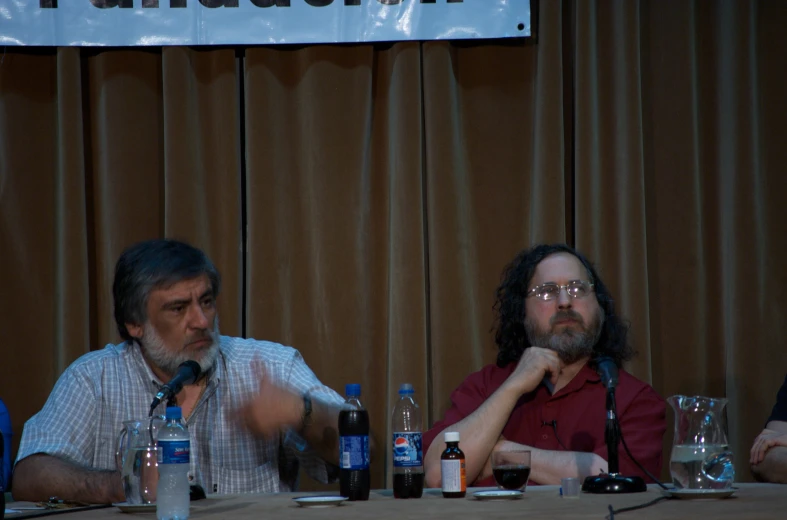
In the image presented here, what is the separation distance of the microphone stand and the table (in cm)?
4

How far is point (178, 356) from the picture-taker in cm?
263

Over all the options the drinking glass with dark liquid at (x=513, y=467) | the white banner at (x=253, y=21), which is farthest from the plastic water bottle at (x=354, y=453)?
the white banner at (x=253, y=21)

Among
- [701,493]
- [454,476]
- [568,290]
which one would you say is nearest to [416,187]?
[568,290]

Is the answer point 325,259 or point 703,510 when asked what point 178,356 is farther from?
point 703,510

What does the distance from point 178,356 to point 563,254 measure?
128 centimetres

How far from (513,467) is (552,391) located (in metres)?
0.82

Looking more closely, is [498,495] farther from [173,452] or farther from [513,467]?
[173,452]

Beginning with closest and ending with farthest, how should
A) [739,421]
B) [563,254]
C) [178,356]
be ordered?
[178,356], [563,254], [739,421]

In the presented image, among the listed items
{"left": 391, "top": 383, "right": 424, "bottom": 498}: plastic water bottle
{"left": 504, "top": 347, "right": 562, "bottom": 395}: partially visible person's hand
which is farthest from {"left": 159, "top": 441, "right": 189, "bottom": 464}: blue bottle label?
{"left": 504, "top": 347, "right": 562, "bottom": 395}: partially visible person's hand

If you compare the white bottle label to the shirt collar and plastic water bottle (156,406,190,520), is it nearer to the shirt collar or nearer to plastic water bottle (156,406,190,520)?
plastic water bottle (156,406,190,520)

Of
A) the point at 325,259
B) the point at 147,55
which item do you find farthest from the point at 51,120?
the point at 325,259

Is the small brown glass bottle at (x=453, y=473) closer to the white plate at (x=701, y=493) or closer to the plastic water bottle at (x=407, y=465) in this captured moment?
the plastic water bottle at (x=407, y=465)

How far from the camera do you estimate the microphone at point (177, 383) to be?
1.90 metres

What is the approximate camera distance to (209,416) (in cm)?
266
